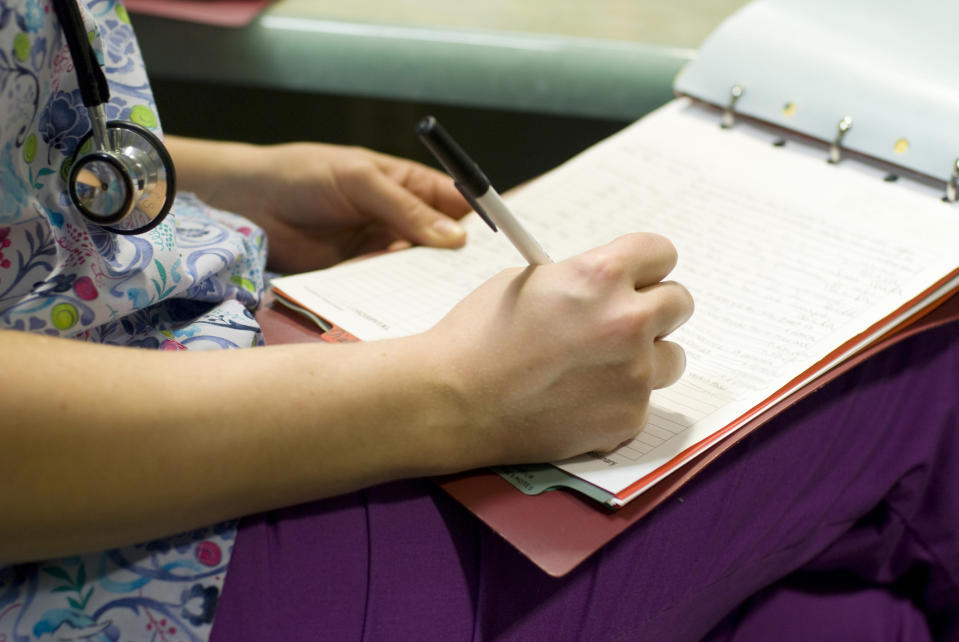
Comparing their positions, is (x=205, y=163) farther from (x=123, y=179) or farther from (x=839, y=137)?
(x=839, y=137)

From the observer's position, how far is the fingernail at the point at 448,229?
636 mm

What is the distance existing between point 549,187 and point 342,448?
1.17ft

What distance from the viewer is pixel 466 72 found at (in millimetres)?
937

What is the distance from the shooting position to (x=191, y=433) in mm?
363

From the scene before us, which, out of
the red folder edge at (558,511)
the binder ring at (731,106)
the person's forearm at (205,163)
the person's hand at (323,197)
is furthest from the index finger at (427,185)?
the red folder edge at (558,511)

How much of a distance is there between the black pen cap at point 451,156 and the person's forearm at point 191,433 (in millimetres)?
82

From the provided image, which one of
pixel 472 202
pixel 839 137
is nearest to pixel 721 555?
pixel 472 202

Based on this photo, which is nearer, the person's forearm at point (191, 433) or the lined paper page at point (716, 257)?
the person's forearm at point (191, 433)

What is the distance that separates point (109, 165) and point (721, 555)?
1.26 feet

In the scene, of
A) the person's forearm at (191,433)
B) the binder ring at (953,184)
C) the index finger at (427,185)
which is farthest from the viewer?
the index finger at (427,185)

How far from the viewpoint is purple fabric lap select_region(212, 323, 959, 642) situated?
41 centimetres

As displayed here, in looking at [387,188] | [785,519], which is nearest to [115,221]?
[387,188]

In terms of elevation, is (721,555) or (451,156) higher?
(451,156)

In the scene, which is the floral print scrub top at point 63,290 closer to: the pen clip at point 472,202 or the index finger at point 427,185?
the pen clip at point 472,202
